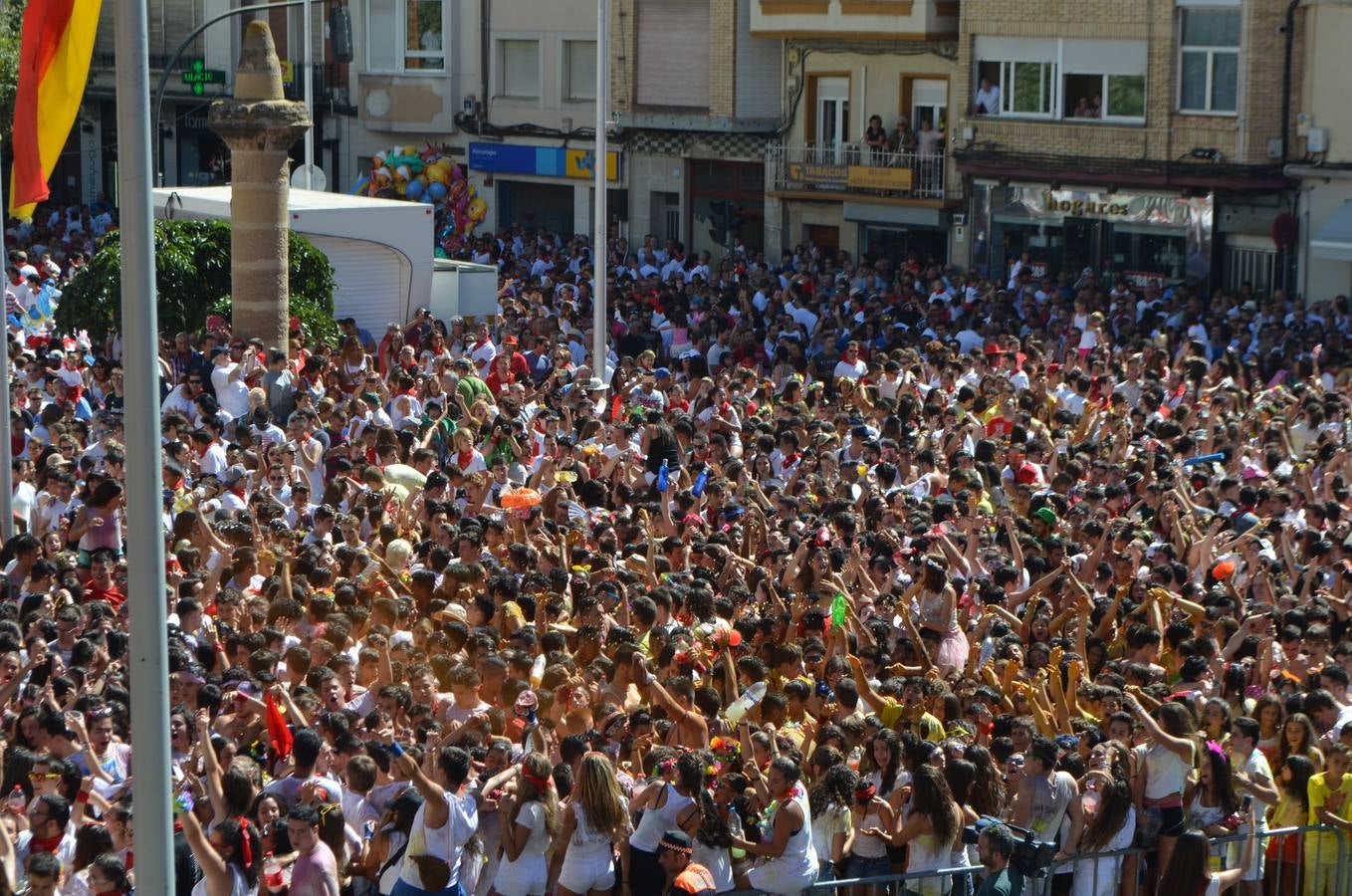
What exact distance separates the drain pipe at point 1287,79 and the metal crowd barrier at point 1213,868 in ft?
67.5

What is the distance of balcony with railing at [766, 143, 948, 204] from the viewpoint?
33531 mm

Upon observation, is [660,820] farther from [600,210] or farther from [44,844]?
[600,210]

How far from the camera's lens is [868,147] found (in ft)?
113

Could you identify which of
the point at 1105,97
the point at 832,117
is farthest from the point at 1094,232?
the point at 832,117

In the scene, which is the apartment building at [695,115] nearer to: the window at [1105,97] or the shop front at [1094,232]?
the shop front at [1094,232]

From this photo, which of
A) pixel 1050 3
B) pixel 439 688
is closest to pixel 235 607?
pixel 439 688

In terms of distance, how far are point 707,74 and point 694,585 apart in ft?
83.9

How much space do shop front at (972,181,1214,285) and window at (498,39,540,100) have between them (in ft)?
36.3

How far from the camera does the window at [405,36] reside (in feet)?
136

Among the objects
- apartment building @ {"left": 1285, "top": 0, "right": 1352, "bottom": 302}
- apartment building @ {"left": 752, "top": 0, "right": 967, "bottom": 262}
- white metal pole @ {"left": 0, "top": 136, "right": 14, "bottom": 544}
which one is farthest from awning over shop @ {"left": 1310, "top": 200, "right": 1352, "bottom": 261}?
white metal pole @ {"left": 0, "top": 136, "right": 14, "bottom": 544}

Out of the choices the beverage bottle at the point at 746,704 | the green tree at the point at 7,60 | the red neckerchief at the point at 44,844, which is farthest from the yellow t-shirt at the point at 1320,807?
the green tree at the point at 7,60

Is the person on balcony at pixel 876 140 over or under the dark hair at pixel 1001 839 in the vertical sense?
over

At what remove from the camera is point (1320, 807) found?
388 inches

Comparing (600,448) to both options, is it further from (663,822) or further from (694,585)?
(663,822)
